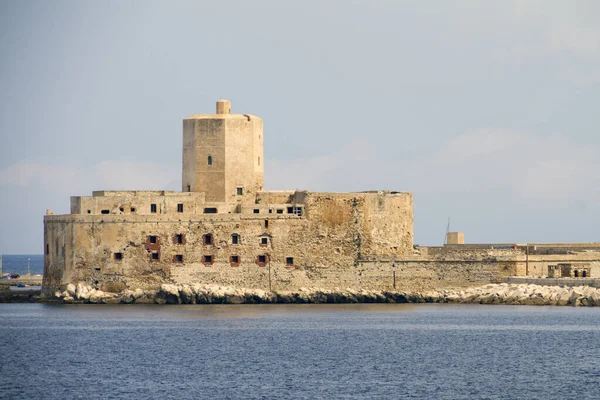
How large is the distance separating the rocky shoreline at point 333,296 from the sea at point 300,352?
2.30ft

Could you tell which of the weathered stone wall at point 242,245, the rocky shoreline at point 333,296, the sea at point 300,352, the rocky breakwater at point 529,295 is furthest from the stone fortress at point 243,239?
the sea at point 300,352

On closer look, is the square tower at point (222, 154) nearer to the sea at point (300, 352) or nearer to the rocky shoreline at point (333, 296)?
the rocky shoreline at point (333, 296)

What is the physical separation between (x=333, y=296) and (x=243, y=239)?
537cm

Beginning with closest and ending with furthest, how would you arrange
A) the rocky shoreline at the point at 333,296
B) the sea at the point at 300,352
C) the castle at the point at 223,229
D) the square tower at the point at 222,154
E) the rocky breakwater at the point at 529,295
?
1. the sea at the point at 300,352
2. the rocky breakwater at the point at 529,295
3. the rocky shoreline at the point at 333,296
4. the castle at the point at 223,229
5. the square tower at the point at 222,154

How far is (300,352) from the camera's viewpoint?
49812 millimetres

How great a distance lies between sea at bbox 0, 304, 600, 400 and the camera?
41.2 metres

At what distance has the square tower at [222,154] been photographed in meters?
69.5

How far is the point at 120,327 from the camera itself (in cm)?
5800

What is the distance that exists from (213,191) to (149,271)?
5.54 metres

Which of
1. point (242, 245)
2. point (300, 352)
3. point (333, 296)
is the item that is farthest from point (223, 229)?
point (300, 352)

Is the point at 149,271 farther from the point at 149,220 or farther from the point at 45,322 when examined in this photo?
the point at 45,322

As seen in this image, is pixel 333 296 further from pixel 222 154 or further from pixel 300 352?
pixel 300 352

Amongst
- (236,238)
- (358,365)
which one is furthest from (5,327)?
(358,365)

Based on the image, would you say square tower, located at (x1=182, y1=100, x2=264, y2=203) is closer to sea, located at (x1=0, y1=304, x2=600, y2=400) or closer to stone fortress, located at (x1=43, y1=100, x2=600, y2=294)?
stone fortress, located at (x1=43, y1=100, x2=600, y2=294)
